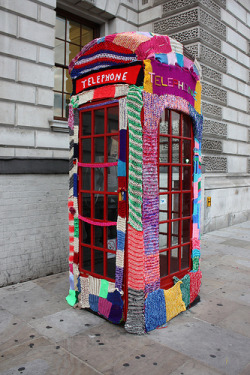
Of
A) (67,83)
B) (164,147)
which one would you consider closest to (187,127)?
(164,147)

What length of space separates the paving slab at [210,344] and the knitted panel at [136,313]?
150mm

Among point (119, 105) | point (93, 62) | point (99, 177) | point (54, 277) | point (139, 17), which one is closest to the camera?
point (119, 105)

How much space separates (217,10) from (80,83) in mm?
6123

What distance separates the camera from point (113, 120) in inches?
148

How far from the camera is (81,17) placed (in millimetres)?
6711

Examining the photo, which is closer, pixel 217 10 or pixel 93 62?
pixel 93 62

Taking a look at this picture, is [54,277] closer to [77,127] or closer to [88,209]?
[88,209]

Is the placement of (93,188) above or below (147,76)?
below

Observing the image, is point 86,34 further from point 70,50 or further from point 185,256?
point 185,256

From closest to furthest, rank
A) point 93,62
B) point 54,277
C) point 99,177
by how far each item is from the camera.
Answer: point 93,62
point 99,177
point 54,277

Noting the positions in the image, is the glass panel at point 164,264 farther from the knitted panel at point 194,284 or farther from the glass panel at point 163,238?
the knitted panel at point 194,284

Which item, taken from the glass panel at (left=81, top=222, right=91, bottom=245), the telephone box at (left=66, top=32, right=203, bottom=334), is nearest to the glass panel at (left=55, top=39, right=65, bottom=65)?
the telephone box at (left=66, top=32, right=203, bottom=334)

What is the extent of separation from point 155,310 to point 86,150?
6.70ft

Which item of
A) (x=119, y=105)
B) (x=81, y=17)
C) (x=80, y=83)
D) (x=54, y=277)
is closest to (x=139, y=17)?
(x=81, y=17)
